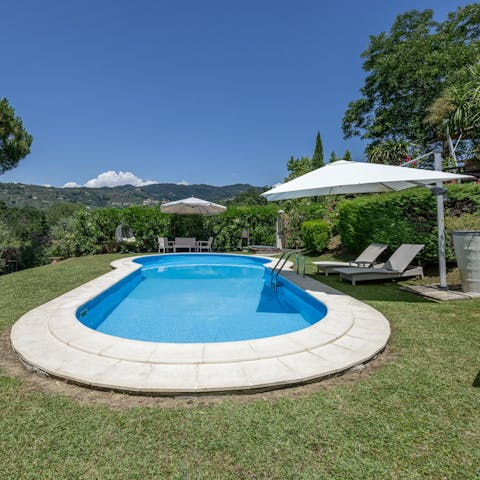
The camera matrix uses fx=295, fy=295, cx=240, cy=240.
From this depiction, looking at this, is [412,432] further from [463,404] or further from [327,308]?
[327,308]

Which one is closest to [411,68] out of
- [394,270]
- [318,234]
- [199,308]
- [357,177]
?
[318,234]

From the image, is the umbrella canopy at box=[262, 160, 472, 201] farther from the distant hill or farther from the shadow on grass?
the distant hill

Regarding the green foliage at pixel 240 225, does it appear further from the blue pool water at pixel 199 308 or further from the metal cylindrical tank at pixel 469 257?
the metal cylindrical tank at pixel 469 257

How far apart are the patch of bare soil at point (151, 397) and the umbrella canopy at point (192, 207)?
11.9m

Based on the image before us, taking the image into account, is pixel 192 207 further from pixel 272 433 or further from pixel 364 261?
pixel 272 433

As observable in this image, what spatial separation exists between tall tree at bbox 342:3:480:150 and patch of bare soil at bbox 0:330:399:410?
25396mm

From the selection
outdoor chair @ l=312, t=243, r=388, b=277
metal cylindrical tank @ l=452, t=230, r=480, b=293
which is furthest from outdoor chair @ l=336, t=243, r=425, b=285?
metal cylindrical tank @ l=452, t=230, r=480, b=293

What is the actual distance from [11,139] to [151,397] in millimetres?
19455

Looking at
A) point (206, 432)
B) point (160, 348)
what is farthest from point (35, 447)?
point (160, 348)

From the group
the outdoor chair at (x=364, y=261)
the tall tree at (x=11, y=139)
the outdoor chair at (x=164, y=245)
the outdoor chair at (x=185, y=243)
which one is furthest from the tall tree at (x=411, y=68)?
the tall tree at (x=11, y=139)

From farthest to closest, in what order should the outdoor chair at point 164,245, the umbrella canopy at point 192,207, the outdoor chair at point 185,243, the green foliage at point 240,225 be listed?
the green foliage at point 240,225, the outdoor chair at point 185,243, the outdoor chair at point 164,245, the umbrella canopy at point 192,207

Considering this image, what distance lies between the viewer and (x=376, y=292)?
6789mm

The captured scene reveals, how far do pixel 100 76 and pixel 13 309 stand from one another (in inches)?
667

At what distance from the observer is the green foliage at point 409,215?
25.1 ft
